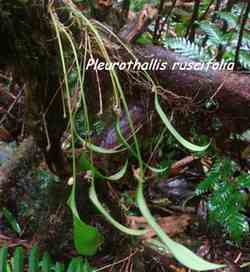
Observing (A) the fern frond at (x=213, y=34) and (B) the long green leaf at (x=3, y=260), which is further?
(A) the fern frond at (x=213, y=34)

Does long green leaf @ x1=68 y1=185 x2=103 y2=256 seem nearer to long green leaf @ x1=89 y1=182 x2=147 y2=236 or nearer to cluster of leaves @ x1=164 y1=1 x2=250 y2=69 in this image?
long green leaf @ x1=89 y1=182 x2=147 y2=236

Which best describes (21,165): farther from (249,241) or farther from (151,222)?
(151,222)

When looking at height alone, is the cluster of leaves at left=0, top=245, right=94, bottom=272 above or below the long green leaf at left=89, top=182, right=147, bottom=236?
below

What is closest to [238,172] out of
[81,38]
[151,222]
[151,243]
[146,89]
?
[151,243]

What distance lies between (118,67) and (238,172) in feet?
2.11

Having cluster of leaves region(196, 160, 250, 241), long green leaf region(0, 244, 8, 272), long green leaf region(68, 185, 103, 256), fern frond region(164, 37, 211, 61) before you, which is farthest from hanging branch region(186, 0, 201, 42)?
long green leaf region(0, 244, 8, 272)

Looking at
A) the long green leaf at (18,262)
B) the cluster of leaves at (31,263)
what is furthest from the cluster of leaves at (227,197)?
the long green leaf at (18,262)

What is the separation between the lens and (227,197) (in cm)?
122

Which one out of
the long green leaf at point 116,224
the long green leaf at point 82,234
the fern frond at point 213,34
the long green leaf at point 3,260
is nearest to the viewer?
the long green leaf at point 116,224

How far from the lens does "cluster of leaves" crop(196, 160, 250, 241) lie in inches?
47.2

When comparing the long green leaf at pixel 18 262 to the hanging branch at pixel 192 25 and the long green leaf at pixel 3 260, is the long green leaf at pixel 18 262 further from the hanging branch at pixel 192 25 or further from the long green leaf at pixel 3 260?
the hanging branch at pixel 192 25

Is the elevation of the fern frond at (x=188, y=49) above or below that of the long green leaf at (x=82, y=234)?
above

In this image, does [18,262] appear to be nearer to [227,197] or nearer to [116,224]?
[116,224]

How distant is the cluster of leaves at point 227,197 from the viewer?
1199mm
